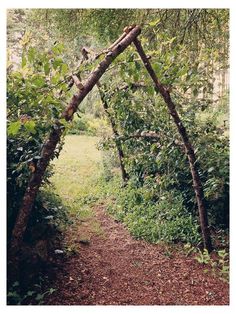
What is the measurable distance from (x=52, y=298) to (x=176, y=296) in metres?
1.06

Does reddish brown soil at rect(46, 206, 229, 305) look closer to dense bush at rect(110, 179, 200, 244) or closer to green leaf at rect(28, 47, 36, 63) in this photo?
dense bush at rect(110, 179, 200, 244)

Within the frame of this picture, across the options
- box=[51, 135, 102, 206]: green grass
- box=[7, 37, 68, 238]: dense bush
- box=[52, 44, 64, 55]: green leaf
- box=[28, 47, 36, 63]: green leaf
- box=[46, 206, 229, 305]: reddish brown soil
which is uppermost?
box=[52, 44, 64, 55]: green leaf

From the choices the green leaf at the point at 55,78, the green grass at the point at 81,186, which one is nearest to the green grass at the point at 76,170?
the green grass at the point at 81,186

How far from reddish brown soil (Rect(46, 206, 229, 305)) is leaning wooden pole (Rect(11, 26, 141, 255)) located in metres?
0.63

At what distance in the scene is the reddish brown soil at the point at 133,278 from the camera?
3174 mm

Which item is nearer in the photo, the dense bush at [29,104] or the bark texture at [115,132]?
the dense bush at [29,104]

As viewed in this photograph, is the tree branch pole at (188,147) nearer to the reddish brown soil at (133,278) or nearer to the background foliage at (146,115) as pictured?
the background foliage at (146,115)

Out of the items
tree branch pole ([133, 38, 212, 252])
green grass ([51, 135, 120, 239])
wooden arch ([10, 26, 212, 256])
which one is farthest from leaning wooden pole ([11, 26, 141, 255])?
green grass ([51, 135, 120, 239])

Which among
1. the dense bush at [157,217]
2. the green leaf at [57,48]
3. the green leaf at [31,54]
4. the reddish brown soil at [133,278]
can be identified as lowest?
the reddish brown soil at [133,278]

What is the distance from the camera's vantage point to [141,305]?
120 inches

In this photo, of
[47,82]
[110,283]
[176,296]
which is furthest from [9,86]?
[176,296]

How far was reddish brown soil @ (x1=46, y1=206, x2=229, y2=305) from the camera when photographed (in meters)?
3.17

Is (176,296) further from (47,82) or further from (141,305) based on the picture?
(47,82)

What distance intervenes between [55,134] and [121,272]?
1.64 m
